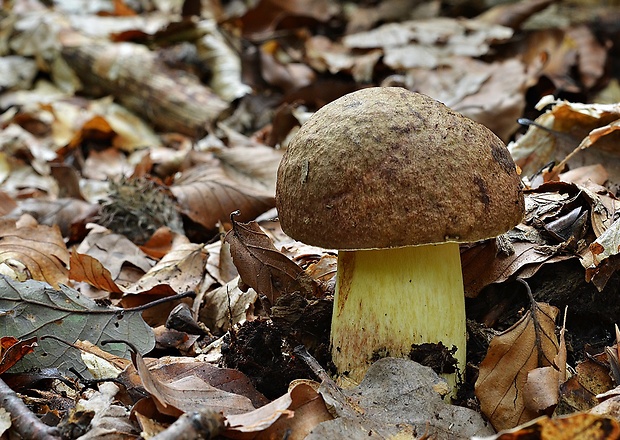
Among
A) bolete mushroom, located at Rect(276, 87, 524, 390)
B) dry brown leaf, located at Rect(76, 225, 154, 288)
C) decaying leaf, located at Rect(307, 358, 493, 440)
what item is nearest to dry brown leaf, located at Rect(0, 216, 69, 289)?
dry brown leaf, located at Rect(76, 225, 154, 288)

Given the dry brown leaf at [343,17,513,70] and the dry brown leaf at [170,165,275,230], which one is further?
the dry brown leaf at [343,17,513,70]

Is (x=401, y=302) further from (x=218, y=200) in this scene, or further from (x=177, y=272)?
(x=218, y=200)

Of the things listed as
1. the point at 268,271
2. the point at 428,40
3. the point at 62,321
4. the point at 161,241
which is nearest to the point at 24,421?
the point at 62,321

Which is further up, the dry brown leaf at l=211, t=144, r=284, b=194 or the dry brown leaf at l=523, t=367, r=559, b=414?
the dry brown leaf at l=523, t=367, r=559, b=414

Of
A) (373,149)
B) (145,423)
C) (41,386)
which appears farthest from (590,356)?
(41,386)

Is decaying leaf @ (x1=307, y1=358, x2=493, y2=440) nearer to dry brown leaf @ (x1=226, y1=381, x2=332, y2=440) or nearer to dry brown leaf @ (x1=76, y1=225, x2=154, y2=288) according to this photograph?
dry brown leaf @ (x1=226, y1=381, x2=332, y2=440)

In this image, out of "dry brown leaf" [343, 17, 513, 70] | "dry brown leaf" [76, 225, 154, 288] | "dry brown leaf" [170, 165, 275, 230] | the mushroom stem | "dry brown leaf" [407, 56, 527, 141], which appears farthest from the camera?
"dry brown leaf" [343, 17, 513, 70]

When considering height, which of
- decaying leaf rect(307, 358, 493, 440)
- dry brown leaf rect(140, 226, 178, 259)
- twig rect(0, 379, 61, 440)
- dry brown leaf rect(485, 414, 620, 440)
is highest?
dry brown leaf rect(485, 414, 620, 440)
